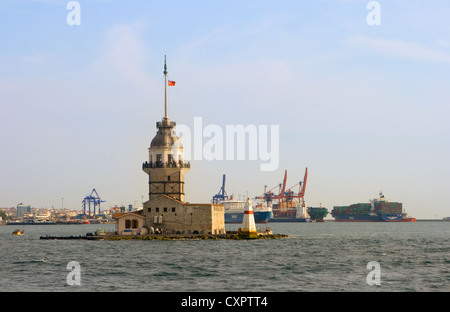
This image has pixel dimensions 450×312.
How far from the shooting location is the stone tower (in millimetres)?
88938

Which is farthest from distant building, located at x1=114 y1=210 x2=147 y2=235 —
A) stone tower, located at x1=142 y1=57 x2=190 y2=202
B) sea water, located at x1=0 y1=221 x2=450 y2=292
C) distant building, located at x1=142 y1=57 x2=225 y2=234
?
sea water, located at x1=0 y1=221 x2=450 y2=292

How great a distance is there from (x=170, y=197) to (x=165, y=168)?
169 inches

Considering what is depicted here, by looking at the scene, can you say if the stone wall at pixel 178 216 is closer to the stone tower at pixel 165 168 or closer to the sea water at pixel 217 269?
the stone tower at pixel 165 168

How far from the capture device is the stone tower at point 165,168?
88938mm

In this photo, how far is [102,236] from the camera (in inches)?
3442

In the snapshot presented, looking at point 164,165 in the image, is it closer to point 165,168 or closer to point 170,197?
point 165,168

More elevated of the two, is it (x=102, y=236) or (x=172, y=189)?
(x=172, y=189)

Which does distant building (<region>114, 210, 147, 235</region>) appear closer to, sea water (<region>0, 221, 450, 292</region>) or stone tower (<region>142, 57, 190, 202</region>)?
stone tower (<region>142, 57, 190, 202</region>)

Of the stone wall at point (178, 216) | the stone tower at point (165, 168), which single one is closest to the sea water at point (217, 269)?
the stone wall at point (178, 216)
